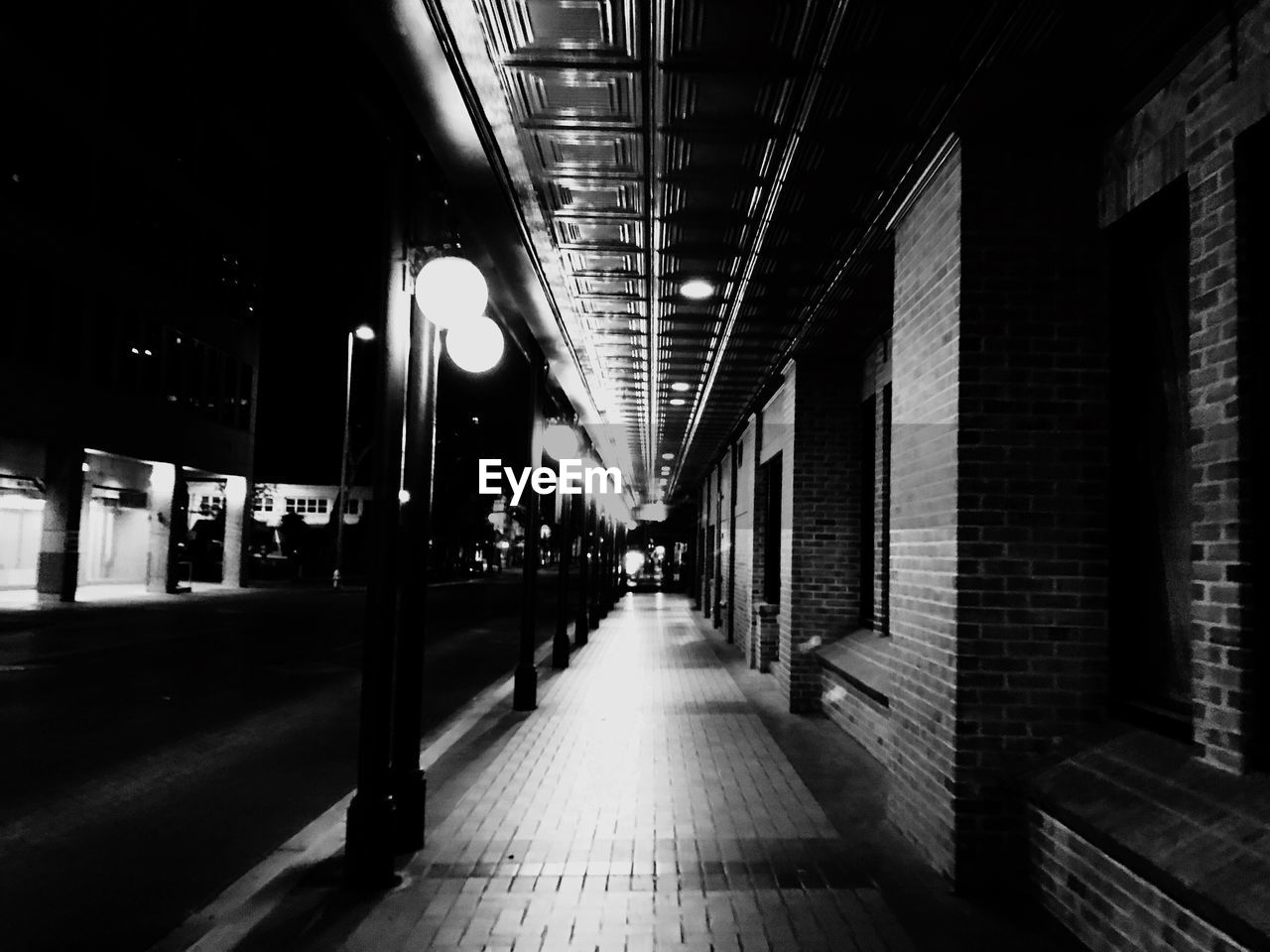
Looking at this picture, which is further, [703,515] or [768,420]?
[703,515]

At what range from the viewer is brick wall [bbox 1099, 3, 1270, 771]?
3.72m

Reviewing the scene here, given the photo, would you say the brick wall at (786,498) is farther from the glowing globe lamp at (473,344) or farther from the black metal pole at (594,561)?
the black metal pole at (594,561)

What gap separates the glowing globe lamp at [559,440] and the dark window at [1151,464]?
9289 mm

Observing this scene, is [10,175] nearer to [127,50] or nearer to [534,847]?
[127,50]

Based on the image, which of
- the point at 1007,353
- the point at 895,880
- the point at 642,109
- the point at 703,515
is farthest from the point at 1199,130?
Result: the point at 703,515

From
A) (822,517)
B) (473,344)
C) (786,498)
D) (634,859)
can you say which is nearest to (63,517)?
(786,498)

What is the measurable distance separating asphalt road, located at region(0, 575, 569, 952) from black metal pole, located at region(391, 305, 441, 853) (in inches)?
37.5

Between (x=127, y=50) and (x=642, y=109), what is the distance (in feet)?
91.0

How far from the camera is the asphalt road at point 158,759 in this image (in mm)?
4965

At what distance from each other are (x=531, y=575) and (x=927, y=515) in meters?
6.39

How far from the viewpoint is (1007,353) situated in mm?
5180

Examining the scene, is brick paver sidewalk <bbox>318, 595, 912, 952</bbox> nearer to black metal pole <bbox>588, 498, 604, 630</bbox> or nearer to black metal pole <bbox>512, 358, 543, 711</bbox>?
black metal pole <bbox>512, 358, 543, 711</bbox>

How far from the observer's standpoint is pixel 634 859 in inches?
217

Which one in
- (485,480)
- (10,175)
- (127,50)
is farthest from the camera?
(485,480)
